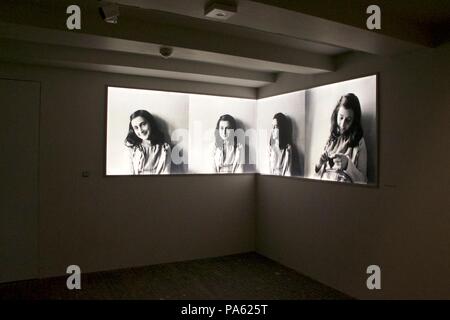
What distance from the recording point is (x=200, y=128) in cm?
520

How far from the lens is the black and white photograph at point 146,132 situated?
4.61 m

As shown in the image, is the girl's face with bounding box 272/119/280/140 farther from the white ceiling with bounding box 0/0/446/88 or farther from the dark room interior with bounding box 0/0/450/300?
the white ceiling with bounding box 0/0/446/88

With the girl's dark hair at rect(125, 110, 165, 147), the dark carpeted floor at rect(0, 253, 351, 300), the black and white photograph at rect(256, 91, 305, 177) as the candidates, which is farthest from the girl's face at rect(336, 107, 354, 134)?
the girl's dark hair at rect(125, 110, 165, 147)

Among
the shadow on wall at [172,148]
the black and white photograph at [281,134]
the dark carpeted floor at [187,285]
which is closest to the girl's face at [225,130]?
the black and white photograph at [281,134]

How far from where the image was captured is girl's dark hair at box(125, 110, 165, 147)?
470cm

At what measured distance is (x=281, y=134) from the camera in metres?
5.05

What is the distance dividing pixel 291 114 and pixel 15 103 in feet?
11.8

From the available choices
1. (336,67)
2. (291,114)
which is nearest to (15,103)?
(291,114)

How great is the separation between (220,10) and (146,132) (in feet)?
9.55

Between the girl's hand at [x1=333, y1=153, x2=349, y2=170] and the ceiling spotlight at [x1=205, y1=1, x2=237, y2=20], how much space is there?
7.70 ft

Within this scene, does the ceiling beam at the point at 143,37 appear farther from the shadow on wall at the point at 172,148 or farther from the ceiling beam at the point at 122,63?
the shadow on wall at the point at 172,148
